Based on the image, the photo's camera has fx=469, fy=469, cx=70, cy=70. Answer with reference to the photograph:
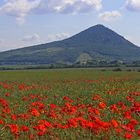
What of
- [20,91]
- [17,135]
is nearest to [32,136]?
[17,135]

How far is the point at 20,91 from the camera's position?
20125 mm

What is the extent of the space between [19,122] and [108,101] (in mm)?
7081

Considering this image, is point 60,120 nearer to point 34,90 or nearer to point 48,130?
point 48,130

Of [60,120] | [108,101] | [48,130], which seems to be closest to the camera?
[48,130]

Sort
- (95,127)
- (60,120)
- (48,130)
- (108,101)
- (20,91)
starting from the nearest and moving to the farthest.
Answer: (95,127)
(48,130)
(60,120)
(108,101)
(20,91)

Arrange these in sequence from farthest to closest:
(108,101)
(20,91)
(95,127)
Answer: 1. (20,91)
2. (108,101)
3. (95,127)

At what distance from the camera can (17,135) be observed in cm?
711

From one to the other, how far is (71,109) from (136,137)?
226cm

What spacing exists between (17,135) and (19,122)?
1.89 meters

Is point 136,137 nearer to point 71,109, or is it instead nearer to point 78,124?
point 78,124

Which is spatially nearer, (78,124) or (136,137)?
(136,137)

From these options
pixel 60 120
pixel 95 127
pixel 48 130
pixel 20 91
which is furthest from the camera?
pixel 20 91

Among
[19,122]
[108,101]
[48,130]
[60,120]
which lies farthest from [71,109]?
[108,101]

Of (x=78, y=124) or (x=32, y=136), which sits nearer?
(x=32, y=136)
